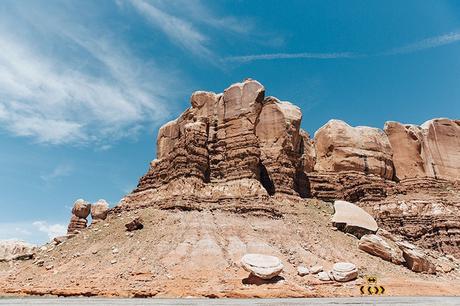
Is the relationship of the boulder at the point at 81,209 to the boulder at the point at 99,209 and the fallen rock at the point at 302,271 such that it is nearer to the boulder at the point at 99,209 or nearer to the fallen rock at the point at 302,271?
the boulder at the point at 99,209

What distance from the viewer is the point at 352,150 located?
65.6m

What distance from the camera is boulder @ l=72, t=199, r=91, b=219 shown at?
247ft

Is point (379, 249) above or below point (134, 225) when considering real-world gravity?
below

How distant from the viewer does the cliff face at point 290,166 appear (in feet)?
173

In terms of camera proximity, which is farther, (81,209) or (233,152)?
(81,209)

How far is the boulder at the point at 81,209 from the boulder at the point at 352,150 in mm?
40051

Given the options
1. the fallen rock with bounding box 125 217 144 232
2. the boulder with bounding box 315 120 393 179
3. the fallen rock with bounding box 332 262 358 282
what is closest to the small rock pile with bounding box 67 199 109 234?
the fallen rock with bounding box 125 217 144 232

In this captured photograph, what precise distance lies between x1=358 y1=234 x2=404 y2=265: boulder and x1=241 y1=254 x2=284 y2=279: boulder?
595 inches

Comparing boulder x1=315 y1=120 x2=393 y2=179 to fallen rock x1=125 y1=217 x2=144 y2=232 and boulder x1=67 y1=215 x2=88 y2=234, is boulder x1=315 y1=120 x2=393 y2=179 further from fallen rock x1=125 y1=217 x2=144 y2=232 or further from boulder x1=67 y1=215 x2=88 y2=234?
boulder x1=67 y1=215 x2=88 y2=234

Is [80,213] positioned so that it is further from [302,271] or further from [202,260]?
[302,271]

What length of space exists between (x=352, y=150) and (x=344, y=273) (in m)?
34.1

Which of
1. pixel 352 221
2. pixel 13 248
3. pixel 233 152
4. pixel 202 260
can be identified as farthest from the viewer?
pixel 13 248

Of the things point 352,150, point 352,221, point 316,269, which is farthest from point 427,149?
point 316,269

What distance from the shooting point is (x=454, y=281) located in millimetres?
42094
